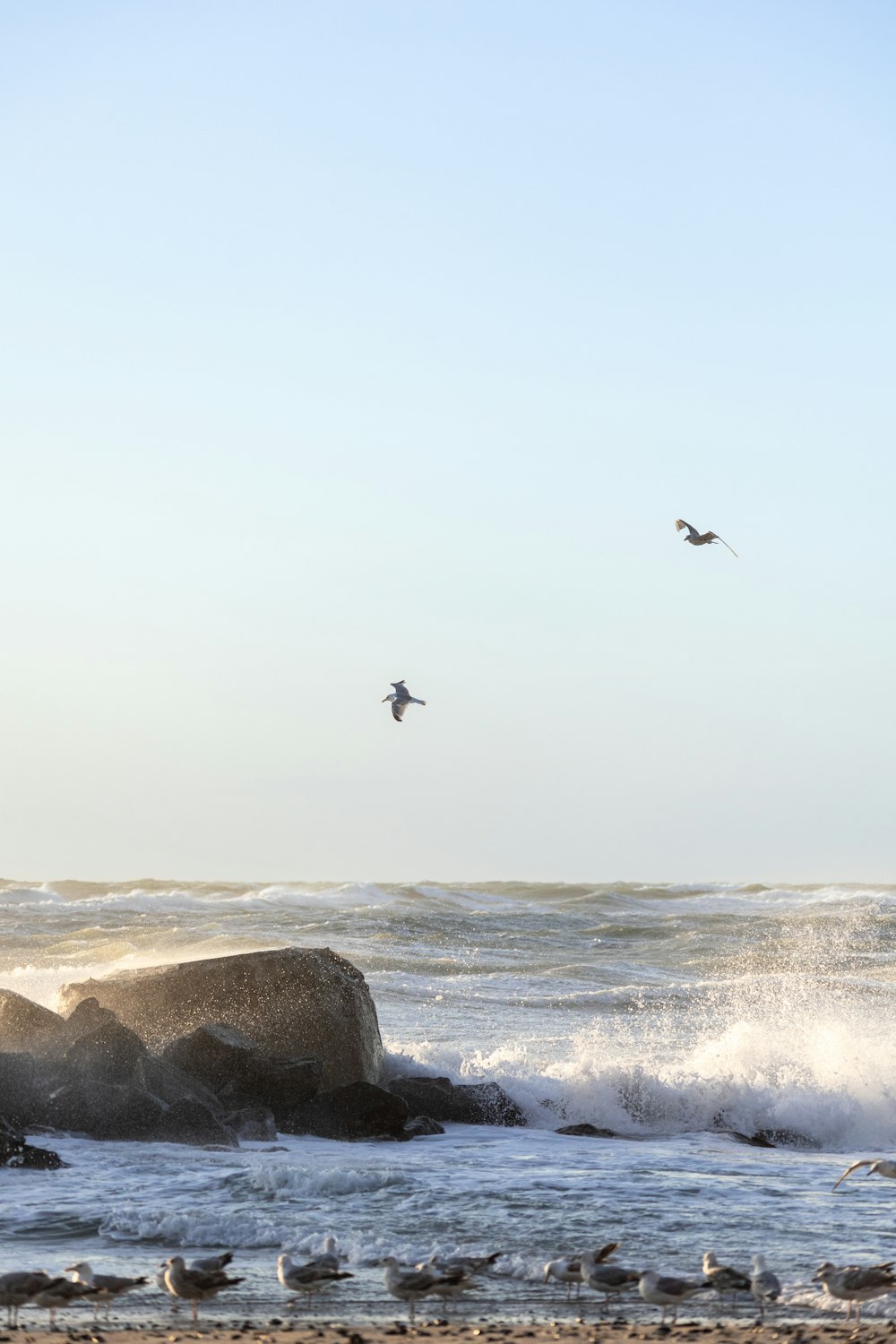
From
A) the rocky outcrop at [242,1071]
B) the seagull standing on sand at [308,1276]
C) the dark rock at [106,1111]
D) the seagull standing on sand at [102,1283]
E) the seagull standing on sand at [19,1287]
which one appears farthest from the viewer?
the rocky outcrop at [242,1071]

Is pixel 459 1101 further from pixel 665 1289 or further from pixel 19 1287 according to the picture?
pixel 19 1287

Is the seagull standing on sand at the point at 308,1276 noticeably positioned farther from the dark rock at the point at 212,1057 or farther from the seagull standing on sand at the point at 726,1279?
the dark rock at the point at 212,1057

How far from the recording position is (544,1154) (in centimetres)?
1277

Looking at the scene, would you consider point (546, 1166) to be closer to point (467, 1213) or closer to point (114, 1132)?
point (467, 1213)

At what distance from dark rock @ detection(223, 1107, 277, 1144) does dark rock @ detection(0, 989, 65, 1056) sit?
205 centimetres

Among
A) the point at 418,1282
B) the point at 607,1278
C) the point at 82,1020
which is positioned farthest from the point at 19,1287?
the point at 82,1020

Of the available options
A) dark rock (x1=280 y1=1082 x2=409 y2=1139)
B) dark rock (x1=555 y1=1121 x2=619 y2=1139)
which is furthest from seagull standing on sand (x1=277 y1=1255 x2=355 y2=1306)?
dark rock (x1=555 y1=1121 x2=619 y2=1139)

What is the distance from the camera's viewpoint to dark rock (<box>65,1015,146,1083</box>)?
42.0 ft

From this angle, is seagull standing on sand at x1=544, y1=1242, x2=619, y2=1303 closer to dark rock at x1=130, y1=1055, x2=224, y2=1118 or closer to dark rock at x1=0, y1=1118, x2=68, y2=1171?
dark rock at x1=0, y1=1118, x2=68, y2=1171

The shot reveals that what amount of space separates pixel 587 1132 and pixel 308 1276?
6.75m

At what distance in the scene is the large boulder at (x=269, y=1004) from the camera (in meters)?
14.5

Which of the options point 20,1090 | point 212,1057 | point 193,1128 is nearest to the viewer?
point 193,1128

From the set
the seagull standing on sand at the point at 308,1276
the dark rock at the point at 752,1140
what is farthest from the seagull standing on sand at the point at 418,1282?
the dark rock at the point at 752,1140

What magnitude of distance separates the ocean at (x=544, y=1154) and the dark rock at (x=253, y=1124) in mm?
163
